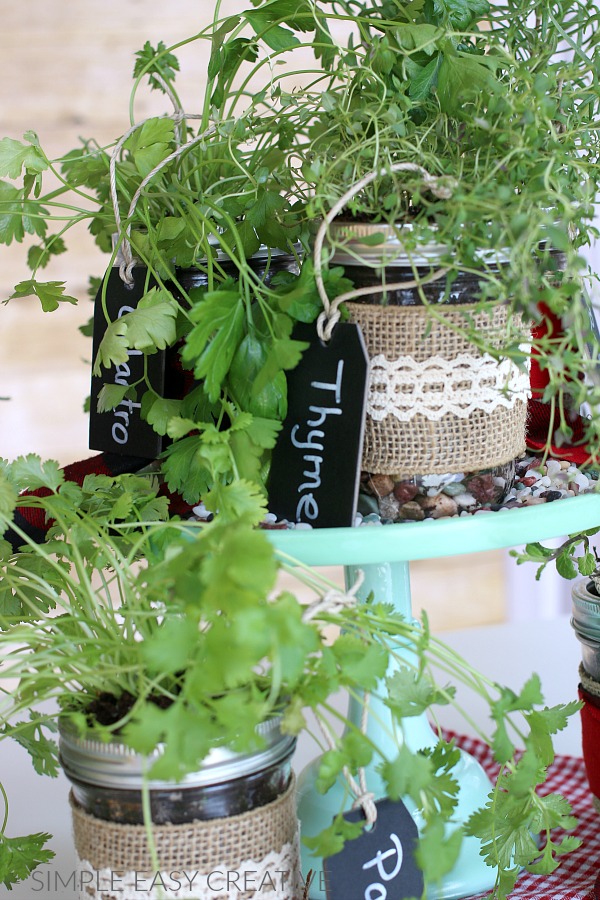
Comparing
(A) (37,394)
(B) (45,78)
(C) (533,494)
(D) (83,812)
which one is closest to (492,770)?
(C) (533,494)

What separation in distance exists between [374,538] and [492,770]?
49 cm

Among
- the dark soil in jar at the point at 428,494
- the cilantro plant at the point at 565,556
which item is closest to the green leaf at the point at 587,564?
the cilantro plant at the point at 565,556

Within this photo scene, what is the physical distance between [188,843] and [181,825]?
10 millimetres

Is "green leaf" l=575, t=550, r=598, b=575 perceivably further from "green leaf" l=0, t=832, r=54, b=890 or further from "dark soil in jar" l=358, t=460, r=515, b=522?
"green leaf" l=0, t=832, r=54, b=890

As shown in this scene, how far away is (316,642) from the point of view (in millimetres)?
489

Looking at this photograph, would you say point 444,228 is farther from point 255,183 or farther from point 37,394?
point 37,394

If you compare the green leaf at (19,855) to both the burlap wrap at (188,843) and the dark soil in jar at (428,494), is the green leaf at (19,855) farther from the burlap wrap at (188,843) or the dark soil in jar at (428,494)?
the dark soil in jar at (428,494)

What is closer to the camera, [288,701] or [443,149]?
[288,701]

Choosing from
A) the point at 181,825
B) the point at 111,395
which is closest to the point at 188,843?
the point at 181,825

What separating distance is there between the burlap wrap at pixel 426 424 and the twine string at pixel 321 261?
22 millimetres

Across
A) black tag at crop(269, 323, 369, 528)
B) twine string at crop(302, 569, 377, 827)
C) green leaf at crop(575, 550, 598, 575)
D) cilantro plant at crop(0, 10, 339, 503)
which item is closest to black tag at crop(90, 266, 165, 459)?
cilantro plant at crop(0, 10, 339, 503)

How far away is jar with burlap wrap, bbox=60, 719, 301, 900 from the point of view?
529mm

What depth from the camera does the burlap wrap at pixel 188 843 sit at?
530 mm

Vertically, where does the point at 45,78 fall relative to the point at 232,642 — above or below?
above
